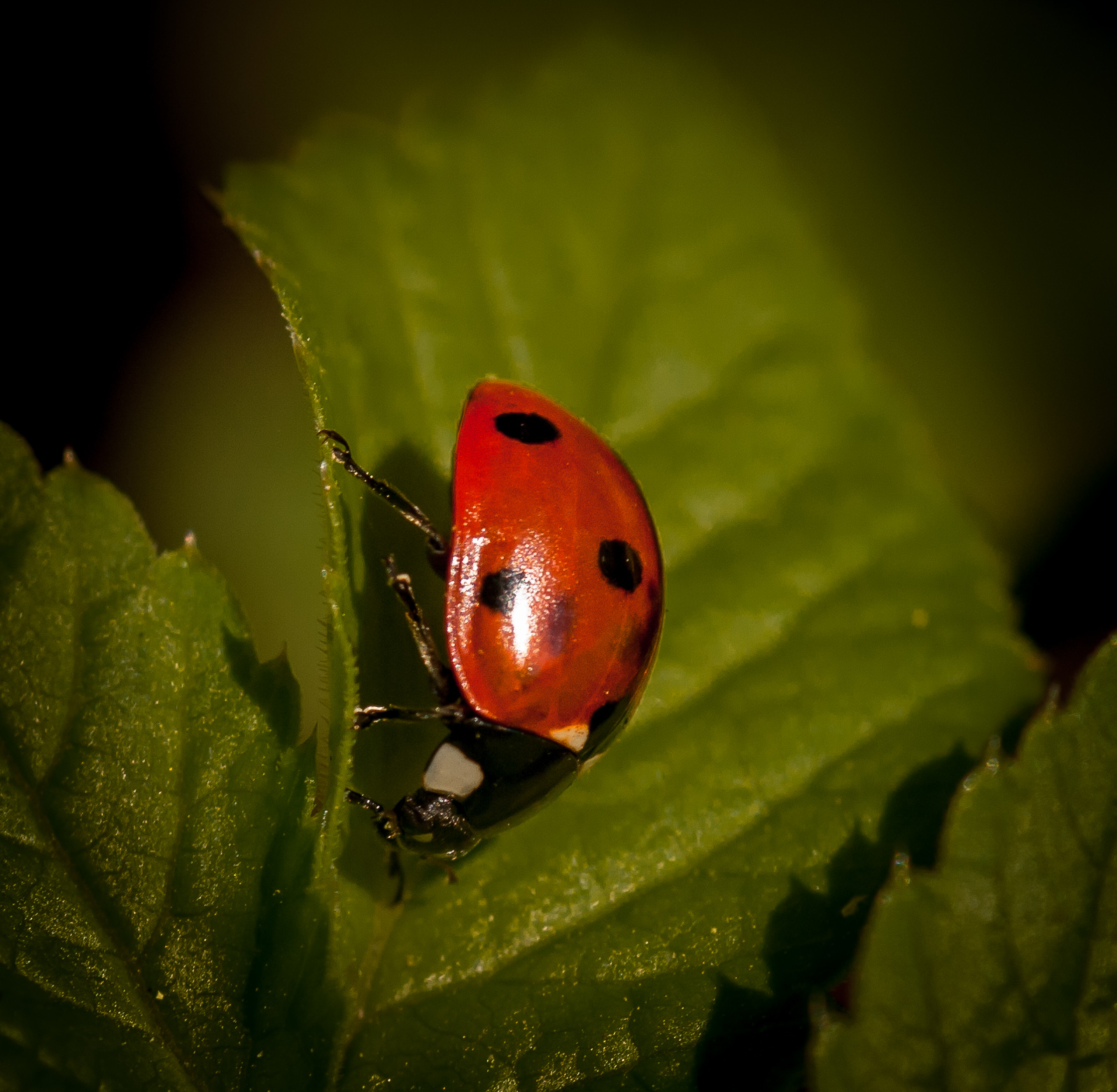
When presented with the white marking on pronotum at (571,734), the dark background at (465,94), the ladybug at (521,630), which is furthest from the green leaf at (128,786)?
the dark background at (465,94)

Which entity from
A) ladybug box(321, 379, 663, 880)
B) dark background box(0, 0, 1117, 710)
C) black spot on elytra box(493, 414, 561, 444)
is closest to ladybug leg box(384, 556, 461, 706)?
ladybug box(321, 379, 663, 880)

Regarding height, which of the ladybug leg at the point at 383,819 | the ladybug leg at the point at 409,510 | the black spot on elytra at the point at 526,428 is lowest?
the ladybug leg at the point at 383,819

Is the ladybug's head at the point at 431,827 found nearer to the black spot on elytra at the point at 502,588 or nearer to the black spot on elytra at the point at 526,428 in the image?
the black spot on elytra at the point at 502,588

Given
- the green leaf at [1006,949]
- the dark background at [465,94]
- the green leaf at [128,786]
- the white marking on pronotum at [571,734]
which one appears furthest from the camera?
the dark background at [465,94]

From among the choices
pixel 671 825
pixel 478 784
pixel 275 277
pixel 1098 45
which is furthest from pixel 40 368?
pixel 1098 45

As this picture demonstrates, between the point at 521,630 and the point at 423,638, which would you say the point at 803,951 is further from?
the point at 423,638

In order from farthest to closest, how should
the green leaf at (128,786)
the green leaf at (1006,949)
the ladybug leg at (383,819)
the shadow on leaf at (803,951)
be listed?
the ladybug leg at (383,819)
the shadow on leaf at (803,951)
the green leaf at (128,786)
the green leaf at (1006,949)
